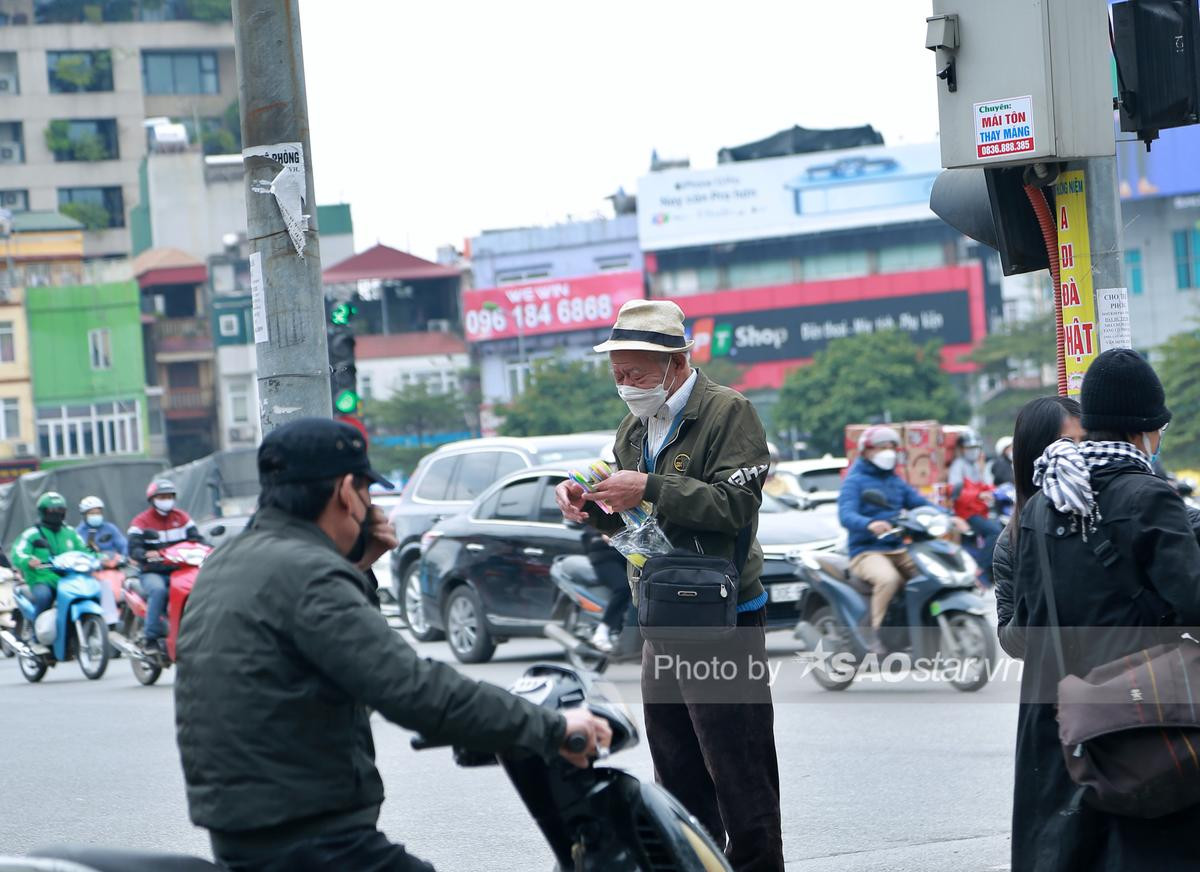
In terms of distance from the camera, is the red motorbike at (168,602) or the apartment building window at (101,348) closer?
the red motorbike at (168,602)

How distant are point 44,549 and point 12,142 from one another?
7857 centimetres

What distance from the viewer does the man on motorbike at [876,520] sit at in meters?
12.2

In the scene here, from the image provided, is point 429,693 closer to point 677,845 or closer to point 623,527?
point 677,845

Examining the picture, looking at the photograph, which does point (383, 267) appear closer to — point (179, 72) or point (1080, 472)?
point (179, 72)

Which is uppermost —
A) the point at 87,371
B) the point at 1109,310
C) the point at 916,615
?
the point at 87,371

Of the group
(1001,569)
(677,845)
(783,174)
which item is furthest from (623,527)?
(783,174)

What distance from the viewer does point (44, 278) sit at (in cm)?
7362

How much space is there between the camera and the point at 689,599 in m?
4.78

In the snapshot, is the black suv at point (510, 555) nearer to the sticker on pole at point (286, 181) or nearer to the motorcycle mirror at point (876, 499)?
the motorcycle mirror at point (876, 499)

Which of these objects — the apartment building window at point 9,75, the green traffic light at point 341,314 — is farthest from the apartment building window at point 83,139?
the green traffic light at point 341,314

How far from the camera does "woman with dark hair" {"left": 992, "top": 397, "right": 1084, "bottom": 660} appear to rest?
4.83 m

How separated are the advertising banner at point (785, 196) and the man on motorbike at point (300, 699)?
8964 centimetres

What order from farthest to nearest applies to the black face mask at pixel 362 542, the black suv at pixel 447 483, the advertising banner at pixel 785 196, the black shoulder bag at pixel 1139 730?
the advertising banner at pixel 785 196
the black suv at pixel 447 483
the black shoulder bag at pixel 1139 730
the black face mask at pixel 362 542

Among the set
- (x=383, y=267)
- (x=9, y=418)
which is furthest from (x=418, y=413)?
(x=9, y=418)
